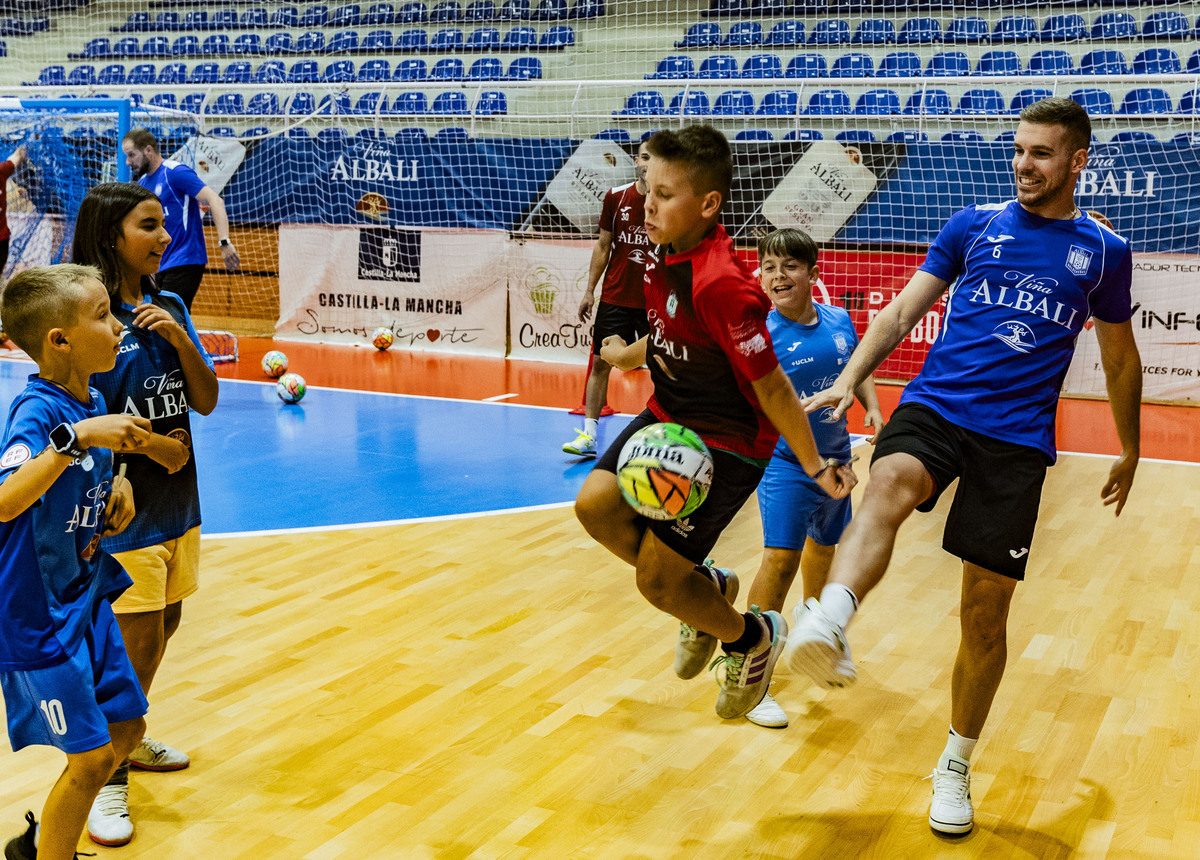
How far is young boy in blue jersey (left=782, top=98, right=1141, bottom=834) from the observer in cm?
317

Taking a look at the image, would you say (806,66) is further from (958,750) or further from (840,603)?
(840,603)

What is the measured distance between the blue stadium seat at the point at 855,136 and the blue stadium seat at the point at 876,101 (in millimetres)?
1877

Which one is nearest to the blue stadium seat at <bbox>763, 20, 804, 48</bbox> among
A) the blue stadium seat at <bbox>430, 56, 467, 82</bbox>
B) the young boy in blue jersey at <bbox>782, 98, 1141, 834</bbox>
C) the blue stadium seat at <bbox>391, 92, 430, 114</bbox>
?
the blue stadium seat at <bbox>430, 56, 467, 82</bbox>

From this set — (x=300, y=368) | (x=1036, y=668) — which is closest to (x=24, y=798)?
(x=1036, y=668)

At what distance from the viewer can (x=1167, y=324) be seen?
34.0 feet

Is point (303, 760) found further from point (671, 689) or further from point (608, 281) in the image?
point (608, 281)

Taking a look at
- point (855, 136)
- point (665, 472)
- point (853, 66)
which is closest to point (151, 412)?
point (665, 472)

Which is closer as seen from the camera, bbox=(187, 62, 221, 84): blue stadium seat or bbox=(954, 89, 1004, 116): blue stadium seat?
bbox=(954, 89, 1004, 116): blue stadium seat

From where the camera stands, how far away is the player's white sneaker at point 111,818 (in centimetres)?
308

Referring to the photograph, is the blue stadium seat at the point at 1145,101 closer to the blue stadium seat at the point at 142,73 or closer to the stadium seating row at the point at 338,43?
the stadium seating row at the point at 338,43

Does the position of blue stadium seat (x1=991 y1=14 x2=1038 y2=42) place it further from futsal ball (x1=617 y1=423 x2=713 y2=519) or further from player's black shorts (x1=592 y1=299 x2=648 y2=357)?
futsal ball (x1=617 y1=423 x2=713 y2=519)

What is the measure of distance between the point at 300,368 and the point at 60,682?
959 centimetres

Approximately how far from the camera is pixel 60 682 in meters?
2.53

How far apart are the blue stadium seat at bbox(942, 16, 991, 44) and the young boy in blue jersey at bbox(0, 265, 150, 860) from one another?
14610 mm
